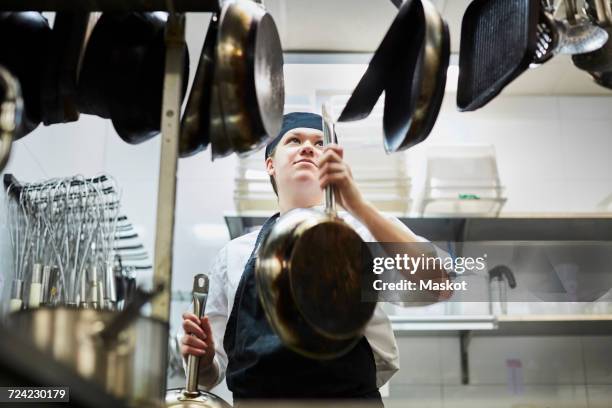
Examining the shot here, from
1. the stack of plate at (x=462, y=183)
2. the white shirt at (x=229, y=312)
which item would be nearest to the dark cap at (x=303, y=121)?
the white shirt at (x=229, y=312)

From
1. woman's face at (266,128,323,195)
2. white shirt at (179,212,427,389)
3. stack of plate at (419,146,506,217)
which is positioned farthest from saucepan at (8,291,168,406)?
stack of plate at (419,146,506,217)

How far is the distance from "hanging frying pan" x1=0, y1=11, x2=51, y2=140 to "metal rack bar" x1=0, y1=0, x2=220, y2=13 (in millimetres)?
42

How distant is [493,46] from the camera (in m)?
0.84

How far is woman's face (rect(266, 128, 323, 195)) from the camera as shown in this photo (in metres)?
1.28

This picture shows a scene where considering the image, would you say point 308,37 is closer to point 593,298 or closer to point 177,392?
point 593,298

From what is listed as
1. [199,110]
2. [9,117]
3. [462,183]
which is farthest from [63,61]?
[462,183]

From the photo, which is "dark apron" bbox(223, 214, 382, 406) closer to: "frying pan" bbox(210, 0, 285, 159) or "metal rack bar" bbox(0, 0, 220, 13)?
"frying pan" bbox(210, 0, 285, 159)

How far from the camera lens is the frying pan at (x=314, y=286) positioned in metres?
0.68

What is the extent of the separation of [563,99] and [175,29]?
7.43 ft

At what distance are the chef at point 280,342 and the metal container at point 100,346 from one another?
1.12 ft

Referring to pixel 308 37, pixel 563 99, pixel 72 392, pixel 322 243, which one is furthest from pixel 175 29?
pixel 563 99

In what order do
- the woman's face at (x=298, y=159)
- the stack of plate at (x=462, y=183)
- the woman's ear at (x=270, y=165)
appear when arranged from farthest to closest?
the stack of plate at (x=462, y=183) < the woman's ear at (x=270, y=165) < the woman's face at (x=298, y=159)

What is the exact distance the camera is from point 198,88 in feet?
2.54

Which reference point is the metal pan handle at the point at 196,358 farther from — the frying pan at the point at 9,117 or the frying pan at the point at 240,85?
the frying pan at the point at 9,117
